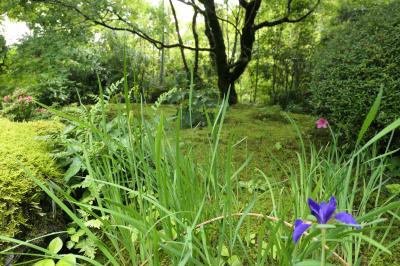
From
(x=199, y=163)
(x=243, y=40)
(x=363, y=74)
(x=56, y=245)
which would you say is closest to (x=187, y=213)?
(x=56, y=245)

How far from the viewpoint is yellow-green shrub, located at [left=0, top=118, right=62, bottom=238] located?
1223mm

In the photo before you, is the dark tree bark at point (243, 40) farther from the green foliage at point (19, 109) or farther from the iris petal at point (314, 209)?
the iris petal at point (314, 209)

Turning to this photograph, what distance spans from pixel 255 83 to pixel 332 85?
7.03 meters

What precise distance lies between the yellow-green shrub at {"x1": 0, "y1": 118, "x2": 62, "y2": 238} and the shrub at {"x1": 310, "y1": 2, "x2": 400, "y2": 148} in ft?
6.36

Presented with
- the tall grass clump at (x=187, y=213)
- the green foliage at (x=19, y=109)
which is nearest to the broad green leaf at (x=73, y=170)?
the tall grass clump at (x=187, y=213)

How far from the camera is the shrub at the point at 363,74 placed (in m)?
2.12

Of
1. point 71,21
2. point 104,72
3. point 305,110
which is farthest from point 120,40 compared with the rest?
point 305,110

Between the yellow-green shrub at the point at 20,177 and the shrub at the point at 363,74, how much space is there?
1939 mm

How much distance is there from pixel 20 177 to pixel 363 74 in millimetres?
2461

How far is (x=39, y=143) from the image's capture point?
1785 mm

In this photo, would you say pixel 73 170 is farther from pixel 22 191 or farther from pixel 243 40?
pixel 243 40

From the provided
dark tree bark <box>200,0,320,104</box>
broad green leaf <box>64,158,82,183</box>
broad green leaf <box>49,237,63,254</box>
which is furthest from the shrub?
dark tree bark <box>200,0,320,104</box>

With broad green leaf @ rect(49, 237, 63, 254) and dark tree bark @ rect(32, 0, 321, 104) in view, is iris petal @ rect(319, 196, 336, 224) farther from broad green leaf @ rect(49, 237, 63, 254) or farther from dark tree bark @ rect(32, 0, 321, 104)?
dark tree bark @ rect(32, 0, 321, 104)

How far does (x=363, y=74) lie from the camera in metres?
2.34
